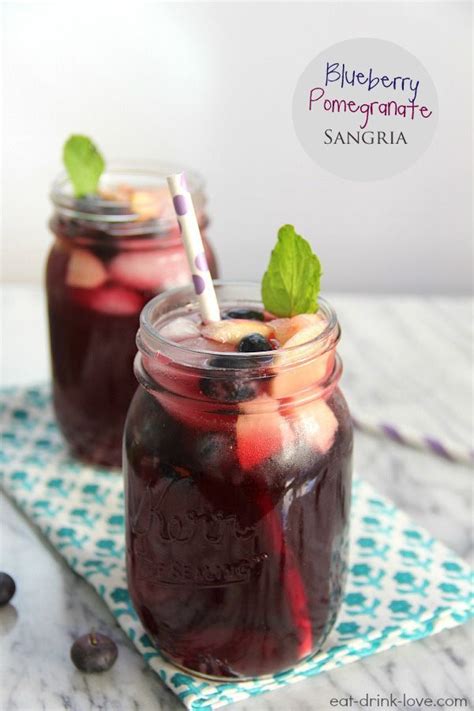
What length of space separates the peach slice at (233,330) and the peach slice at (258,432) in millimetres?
73

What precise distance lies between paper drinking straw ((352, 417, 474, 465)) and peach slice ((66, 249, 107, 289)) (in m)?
0.47

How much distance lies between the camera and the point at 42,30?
7.50 ft

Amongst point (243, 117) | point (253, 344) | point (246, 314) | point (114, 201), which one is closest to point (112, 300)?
point (114, 201)

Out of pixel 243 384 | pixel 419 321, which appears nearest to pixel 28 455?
pixel 243 384

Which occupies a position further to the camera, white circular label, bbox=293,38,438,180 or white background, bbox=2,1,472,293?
white background, bbox=2,1,472,293

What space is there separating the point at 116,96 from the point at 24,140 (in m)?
0.23

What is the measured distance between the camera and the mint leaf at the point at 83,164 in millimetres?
1471

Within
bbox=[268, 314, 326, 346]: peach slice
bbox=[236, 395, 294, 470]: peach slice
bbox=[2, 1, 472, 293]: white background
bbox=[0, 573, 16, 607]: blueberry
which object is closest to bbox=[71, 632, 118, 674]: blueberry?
bbox=[0, 573, 16, 607]: blueberry

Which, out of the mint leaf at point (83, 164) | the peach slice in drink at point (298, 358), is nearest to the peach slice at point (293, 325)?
the peach slice in drink at point (298, 358)

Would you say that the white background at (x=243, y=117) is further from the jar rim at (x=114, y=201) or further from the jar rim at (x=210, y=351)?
the jar rim at (x=210, y=351)

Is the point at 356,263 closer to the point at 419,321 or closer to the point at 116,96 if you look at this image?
the point at 419,321


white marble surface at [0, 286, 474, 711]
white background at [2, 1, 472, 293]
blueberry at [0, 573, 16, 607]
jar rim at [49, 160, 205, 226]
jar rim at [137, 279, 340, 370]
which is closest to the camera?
jar rim at [137, 279, 340, 370]

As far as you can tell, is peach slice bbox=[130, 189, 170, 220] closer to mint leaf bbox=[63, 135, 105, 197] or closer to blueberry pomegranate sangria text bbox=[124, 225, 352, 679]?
mint leaf bbox=[63, 135, 105, 197]

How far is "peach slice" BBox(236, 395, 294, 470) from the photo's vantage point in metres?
1.04
